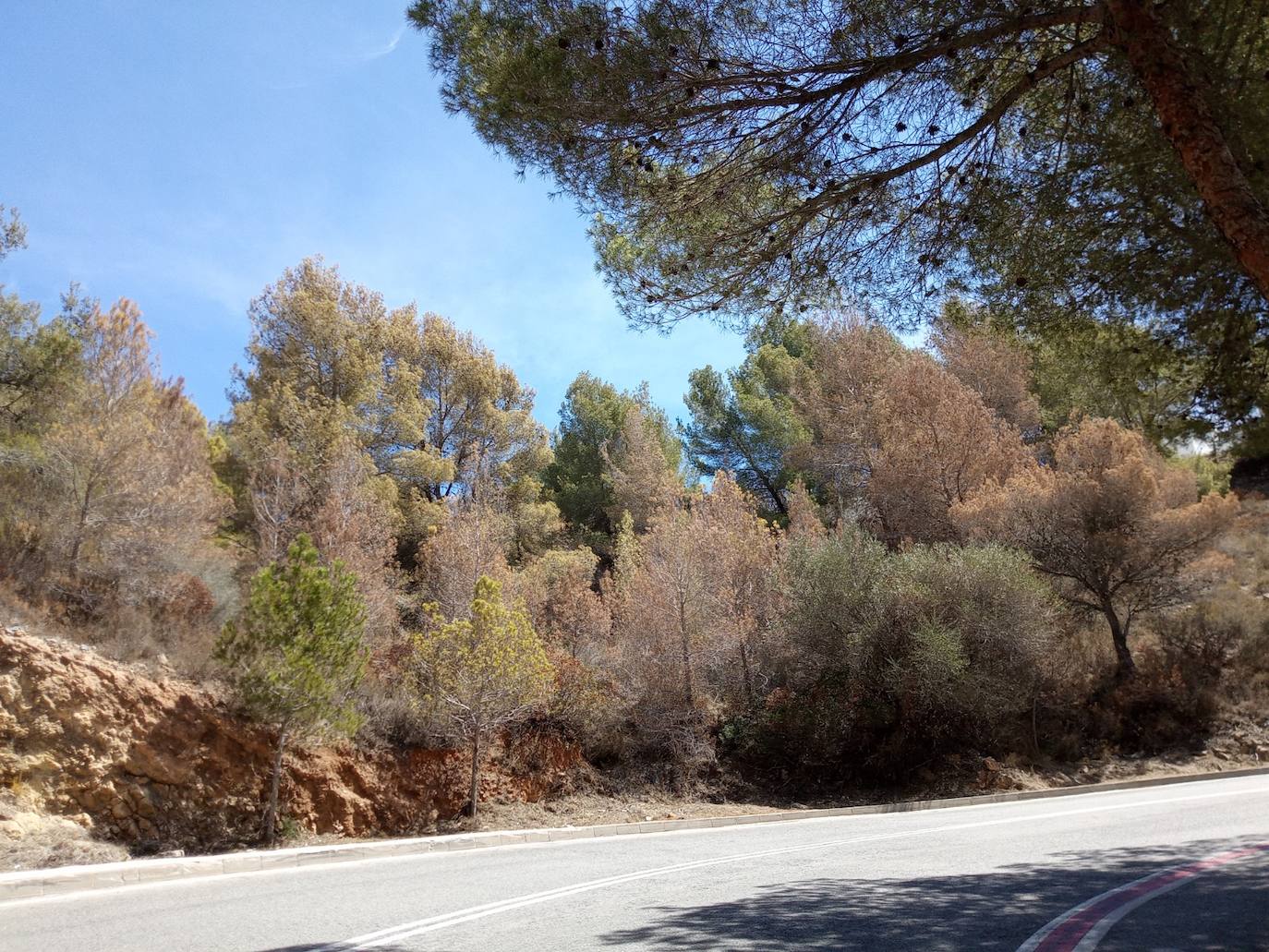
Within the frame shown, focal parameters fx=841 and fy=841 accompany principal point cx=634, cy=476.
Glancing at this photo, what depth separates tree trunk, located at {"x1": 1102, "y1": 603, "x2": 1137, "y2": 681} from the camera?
20.5 meters

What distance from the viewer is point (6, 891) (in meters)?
8.30

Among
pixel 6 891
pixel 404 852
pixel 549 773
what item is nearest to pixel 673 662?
pixel 549 773

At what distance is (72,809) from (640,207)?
453 inches

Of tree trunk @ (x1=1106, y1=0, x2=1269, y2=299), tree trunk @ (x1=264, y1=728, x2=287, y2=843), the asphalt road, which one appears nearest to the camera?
tree trunk @ (x1=1106, y1=0, x2=1269, y2=299)

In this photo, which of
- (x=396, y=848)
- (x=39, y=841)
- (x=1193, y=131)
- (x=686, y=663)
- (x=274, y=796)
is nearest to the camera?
(x=1193, y=131)

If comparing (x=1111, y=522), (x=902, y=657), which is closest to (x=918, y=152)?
(x=902, y=657)

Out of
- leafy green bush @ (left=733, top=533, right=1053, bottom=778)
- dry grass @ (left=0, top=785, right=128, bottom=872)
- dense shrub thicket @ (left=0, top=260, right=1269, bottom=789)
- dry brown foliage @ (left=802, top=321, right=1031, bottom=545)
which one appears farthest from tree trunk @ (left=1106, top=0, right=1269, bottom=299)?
dry brown foliage @ (left=802, top=321, right=1031, bottom=545)

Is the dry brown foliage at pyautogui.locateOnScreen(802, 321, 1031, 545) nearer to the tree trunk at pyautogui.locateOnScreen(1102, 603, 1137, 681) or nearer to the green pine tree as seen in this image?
the tree trunk at pyautogui.locateOnScreen(1102, 603, 1137, 681)

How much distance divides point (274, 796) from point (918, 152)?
1258 centimetres

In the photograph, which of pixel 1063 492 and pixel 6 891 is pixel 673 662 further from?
pixel 6 891

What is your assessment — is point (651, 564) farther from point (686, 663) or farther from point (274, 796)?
point (274, 796)

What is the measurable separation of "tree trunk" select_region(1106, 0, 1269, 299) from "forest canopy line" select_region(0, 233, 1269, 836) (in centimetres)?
290

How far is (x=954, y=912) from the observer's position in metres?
5.57

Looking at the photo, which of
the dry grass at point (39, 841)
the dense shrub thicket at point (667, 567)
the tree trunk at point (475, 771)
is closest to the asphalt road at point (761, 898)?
the dry grass at point (39, 841)
